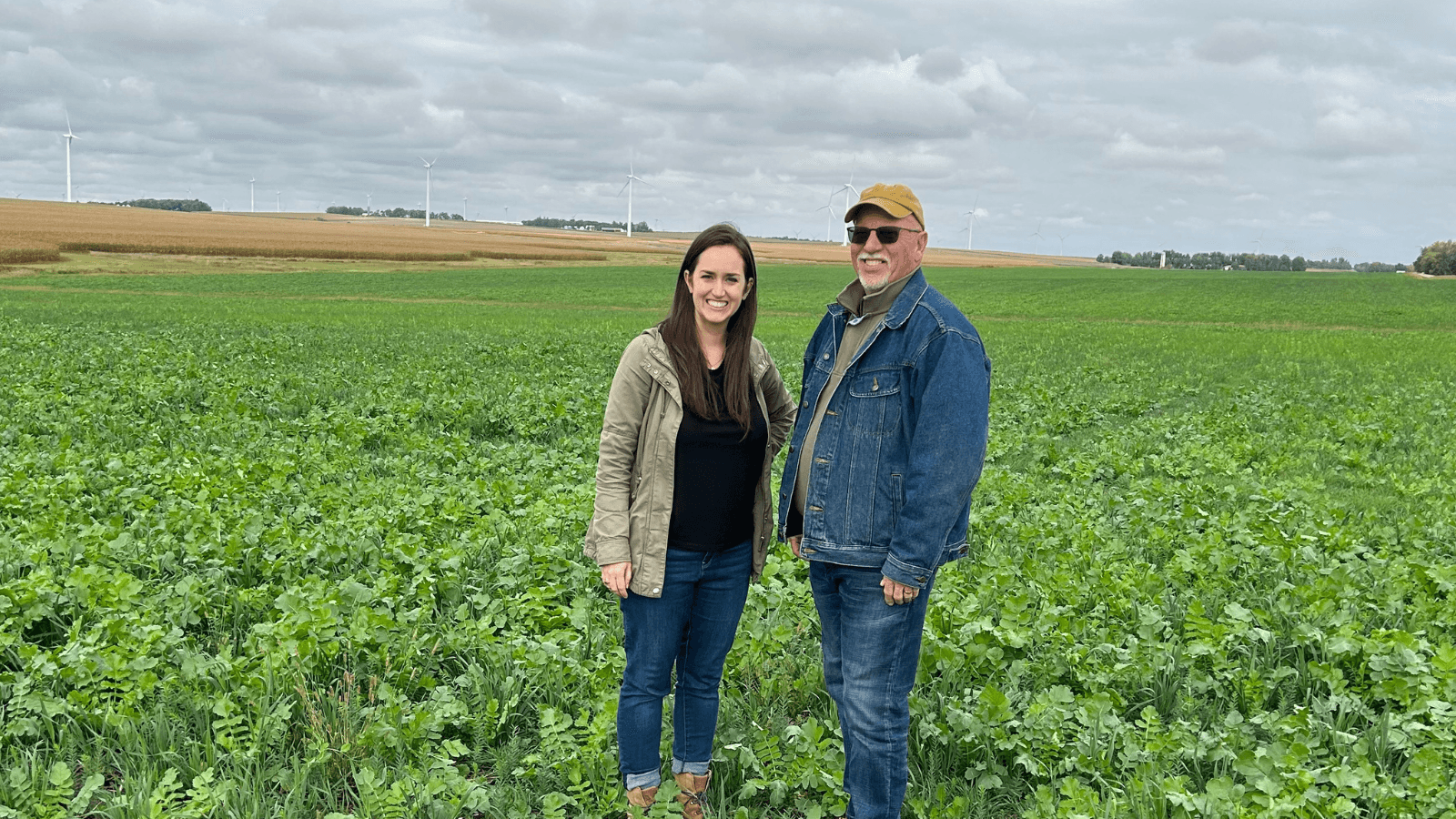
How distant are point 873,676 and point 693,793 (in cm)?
116

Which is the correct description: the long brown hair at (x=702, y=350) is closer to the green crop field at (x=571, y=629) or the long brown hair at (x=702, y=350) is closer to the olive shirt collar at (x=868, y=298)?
the olive shirt collar at (x=868, y=298)

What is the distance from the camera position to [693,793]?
409 cm

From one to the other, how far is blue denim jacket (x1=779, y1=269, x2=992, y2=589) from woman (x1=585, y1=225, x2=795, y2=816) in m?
0.28

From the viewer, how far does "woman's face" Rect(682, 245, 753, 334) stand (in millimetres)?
3566

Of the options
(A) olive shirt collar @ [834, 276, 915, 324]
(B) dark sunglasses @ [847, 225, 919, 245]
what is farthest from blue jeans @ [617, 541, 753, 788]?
(B) dark sunglasses @ [847, 225, 919, 245]

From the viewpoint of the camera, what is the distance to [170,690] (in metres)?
4.65

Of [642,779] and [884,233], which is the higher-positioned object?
[884,233]

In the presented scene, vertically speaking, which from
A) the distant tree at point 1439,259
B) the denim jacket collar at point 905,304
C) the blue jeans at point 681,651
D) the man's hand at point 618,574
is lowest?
the blue jeans at point 681,651

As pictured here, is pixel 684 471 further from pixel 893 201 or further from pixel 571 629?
pixel 571 629

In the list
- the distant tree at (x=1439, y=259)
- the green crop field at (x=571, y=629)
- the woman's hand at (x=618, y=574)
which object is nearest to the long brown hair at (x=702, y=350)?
the woman's hand at (x=618, y=574)

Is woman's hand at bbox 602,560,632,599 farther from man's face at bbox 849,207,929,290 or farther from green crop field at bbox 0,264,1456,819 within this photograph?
man's face at bbox 849,207,929,290

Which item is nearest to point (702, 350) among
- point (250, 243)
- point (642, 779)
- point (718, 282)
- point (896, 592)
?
point (718, 282)

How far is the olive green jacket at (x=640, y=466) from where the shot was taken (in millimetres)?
3648

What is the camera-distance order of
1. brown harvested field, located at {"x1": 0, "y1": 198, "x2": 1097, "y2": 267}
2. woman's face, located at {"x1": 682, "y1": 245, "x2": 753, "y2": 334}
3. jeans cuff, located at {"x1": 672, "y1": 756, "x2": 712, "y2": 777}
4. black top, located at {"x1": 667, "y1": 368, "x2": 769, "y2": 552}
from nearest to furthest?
1. woman's face, located at {"x1": 682, "y1": 245, "x2": 753, "y2": 334}
2. black top, located at {"x1": 667, "y1": 368, "x2": 769, "y2": 552}
3. jeans cuff, located at {"x1": 672, "y1": 756, "x2": 712, "y2": 777}
4. brown harvested field, located at {"x1": 0, "y1": 198, "x2": 1097, "y2": 267}
